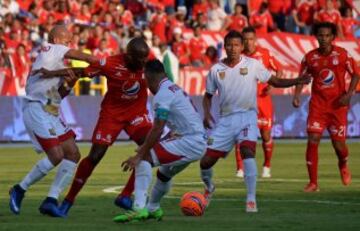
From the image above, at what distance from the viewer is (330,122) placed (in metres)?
19.7

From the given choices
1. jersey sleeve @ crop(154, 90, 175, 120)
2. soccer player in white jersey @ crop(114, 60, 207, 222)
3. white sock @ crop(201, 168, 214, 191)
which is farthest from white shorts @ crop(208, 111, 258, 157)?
jersey sleeve @ crop(154, 90, 175, 120)

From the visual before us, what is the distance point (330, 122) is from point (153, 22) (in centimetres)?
1842

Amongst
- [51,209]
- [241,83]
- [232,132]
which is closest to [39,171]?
[51,209]

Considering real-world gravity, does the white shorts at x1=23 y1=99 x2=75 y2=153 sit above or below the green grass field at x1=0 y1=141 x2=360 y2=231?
above

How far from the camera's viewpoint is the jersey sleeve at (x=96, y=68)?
50.5 ft

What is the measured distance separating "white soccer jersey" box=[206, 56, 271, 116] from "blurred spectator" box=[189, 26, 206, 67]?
1943cm

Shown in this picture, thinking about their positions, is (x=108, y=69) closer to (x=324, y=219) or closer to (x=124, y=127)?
(x=124, y=127)

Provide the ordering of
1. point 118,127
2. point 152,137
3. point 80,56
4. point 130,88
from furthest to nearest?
point 118,127 < point 130,88 < point 80,56 < point 152,137

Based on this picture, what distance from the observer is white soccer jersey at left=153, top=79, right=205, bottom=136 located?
14.3 metres

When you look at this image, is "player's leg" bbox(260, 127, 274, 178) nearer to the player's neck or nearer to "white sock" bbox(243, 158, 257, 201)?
the player's neck

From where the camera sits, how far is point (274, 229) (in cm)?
1363

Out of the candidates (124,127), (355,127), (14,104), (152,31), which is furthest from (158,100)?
(152,31)

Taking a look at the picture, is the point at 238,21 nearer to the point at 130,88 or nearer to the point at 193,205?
the point at 130,88

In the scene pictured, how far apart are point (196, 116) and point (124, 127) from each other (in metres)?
1.73
